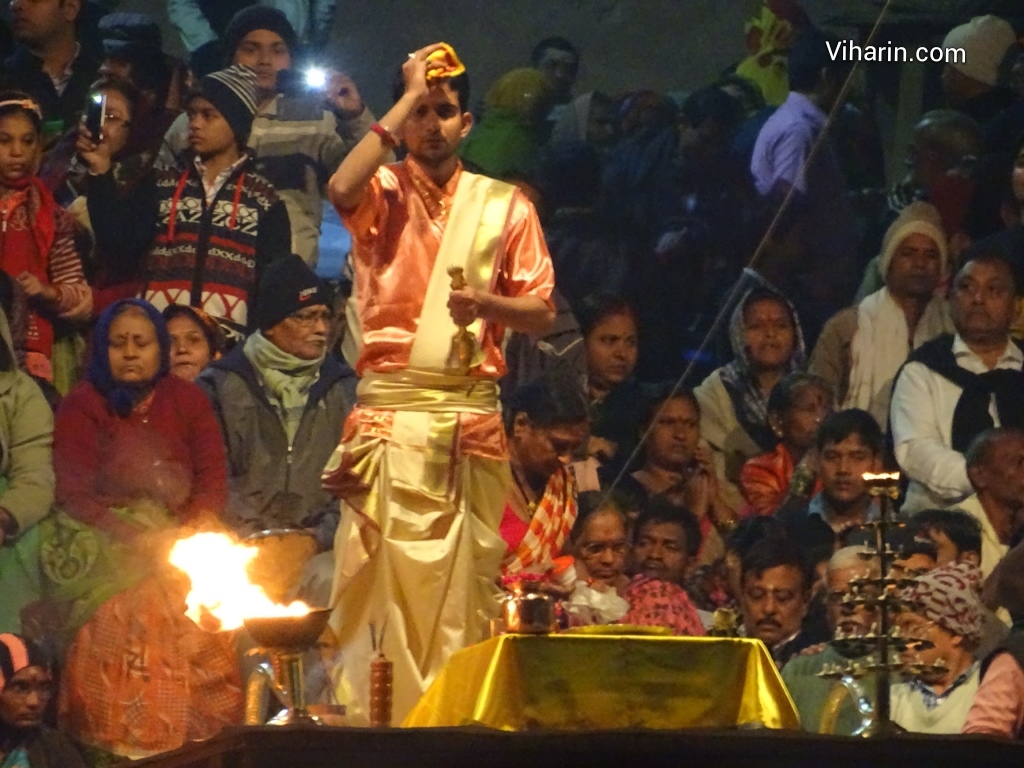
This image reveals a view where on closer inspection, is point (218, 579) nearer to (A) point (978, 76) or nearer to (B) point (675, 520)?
(B) point (675, 520)

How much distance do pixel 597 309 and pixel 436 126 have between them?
3.48 m

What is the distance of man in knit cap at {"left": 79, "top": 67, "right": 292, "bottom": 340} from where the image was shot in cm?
848

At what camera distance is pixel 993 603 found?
24.1ft

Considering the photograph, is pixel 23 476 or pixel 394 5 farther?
pixel 394 5

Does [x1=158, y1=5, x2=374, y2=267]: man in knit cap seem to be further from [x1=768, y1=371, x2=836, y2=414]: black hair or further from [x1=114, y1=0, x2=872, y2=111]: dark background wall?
[x1=768, y1=371, x2=836, y2=414]: black hair

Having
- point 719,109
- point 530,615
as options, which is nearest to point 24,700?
point 530,615

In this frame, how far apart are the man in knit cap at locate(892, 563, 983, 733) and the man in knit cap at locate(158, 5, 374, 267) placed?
10.0 feet

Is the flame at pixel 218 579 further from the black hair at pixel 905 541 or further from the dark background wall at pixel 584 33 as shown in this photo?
the dark background wall at pixel 584 33

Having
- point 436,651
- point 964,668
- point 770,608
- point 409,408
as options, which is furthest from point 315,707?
point 770,608

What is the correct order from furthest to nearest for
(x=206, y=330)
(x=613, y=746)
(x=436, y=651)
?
(x=206, y=330) → (x=436, y=651) → (x=613, y=746)

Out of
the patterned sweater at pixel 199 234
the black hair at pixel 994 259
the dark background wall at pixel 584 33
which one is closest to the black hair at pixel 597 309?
the dark background wall at pixel 584 33

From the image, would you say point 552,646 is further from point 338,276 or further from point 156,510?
point 338,276

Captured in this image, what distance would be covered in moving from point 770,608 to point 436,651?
226cm

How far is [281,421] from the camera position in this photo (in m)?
8.02
